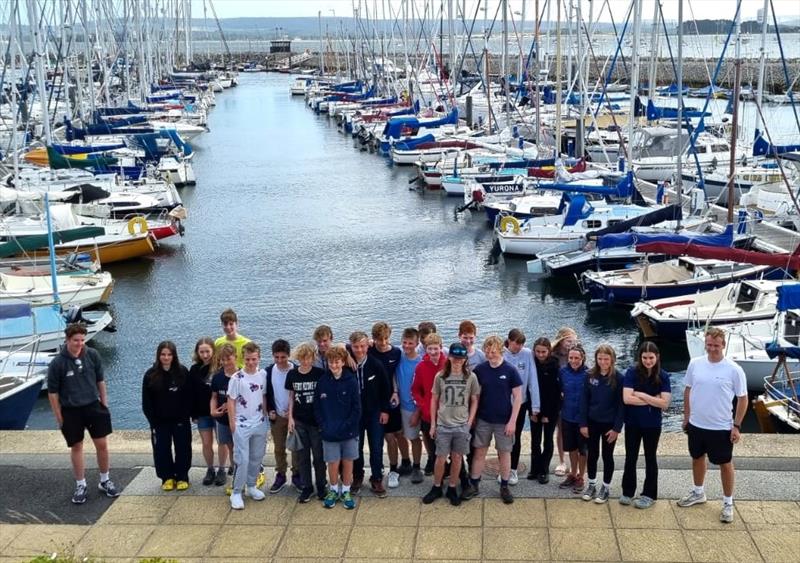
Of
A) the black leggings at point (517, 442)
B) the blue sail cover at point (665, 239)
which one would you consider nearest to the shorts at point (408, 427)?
the black leggings at point (517, 442)

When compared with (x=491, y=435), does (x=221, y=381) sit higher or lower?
higher

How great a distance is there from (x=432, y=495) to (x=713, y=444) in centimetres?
213

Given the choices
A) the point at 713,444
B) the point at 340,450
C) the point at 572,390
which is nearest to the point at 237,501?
the point at 340,450

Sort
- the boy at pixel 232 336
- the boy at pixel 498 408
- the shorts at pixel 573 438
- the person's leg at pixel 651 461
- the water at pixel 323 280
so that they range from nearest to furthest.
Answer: the person's leg at pixel 651 461 < the boy at pixel 498 408 < the shorts at pixel 573 438 < the boy at pixel 232 336 < the water at pixel 323 280

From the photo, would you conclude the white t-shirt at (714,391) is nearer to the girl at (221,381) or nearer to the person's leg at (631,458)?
the person's leg at (631,458)

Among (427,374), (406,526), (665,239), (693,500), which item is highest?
(427,374)

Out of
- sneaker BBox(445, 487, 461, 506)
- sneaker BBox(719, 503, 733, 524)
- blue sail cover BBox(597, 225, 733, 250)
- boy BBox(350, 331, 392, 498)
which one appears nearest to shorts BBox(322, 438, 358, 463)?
boy BBox(350, 331, 392, 498)

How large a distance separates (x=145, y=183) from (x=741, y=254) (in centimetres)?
2286

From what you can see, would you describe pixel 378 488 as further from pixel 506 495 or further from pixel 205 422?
pixel 205 422

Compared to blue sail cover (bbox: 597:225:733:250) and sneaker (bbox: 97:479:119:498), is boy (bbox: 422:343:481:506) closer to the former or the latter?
sneaker (bbox: 97:479:119:498)

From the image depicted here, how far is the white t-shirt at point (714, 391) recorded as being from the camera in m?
6.88

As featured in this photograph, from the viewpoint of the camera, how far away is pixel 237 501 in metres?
7.36

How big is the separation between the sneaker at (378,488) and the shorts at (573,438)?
4.82 ft

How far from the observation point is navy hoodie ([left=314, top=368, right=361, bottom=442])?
23.5 ft
